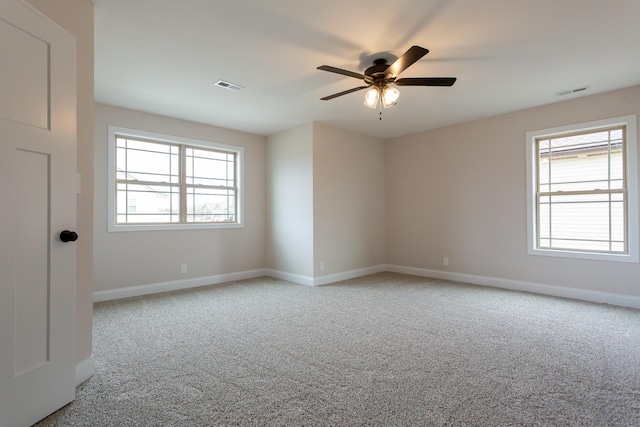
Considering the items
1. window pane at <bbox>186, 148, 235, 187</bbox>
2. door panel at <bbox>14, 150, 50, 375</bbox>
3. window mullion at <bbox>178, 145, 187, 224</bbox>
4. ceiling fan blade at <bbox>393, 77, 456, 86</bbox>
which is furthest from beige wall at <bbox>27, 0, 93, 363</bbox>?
window pane at <bbox>186, 148, 235, 187</bbox>

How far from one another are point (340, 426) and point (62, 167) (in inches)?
81.6

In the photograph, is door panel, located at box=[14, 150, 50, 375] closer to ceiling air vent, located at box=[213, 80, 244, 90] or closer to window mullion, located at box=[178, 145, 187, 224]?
ceiling air vent, located at box=[213, 80, 244, 90]

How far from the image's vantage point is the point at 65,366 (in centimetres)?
179

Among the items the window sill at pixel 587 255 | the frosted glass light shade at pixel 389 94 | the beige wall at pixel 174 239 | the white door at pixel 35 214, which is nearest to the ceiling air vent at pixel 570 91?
the window sill at pixel 587 255

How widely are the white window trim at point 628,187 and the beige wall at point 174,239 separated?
416cm

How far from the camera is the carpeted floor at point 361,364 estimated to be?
1759 millimetres

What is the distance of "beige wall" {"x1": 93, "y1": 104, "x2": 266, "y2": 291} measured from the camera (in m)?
4.11

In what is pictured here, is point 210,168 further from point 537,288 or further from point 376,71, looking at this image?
point 537,288

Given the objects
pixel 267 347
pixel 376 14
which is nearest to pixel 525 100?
pixel 376 14

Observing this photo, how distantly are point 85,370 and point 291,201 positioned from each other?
11.7ft

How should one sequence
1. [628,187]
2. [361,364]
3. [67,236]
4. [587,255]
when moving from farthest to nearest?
[587,255] → [628,187] → [361,364] → [67,236]

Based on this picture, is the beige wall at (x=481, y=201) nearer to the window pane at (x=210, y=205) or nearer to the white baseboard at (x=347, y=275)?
the white baseboard at (x=347, y=275)

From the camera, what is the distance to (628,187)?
376cm

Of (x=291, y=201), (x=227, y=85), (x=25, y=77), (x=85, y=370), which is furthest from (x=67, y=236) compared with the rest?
(x=291, y=201)
